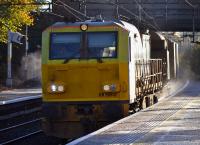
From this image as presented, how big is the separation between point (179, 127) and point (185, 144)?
103 inches

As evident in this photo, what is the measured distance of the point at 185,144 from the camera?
38.1ft

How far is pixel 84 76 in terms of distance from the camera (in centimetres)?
1630

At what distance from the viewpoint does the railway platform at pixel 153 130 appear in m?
12.0

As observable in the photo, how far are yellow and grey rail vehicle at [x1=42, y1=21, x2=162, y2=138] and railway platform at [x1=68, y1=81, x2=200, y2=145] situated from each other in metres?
0.80

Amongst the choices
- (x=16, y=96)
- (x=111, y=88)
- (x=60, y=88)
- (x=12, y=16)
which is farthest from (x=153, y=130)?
(x=12, y=16)

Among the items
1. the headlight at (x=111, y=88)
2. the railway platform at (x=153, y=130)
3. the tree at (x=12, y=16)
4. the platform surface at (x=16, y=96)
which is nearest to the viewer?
the railway platform at (x=153, y=130)

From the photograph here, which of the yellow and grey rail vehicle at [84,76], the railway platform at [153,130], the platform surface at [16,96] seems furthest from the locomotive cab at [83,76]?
the platform surface at [16,96]

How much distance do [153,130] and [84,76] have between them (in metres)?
3.27

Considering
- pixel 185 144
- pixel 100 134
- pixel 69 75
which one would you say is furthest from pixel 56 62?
pixel 185 144

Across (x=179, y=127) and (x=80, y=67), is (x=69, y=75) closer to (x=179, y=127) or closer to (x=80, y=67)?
(x=80, y=67)

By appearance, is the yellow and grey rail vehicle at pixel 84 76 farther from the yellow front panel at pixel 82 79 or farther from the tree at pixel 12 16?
the tree at pixel 12 16

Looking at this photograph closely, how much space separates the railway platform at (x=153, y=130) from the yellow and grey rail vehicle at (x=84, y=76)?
0.80m

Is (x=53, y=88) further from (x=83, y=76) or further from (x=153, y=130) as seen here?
(x=153, y=130)

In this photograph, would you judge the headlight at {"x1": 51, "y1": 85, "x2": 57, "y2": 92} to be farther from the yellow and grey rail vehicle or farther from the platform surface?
the platform surface
